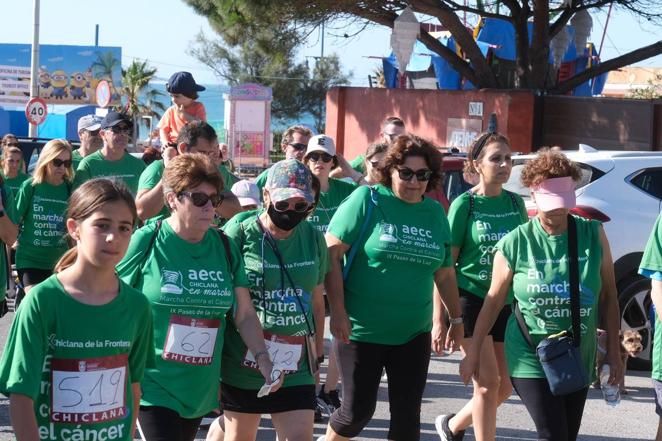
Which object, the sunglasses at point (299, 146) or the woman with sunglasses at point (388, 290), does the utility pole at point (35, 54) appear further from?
the woman with sunglasses at point (388, 290)

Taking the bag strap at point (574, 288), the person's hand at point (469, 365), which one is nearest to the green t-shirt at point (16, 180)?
the person's hand at point (469, 365)

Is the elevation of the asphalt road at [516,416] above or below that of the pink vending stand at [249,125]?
below

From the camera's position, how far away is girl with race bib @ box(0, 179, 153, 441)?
140 inches

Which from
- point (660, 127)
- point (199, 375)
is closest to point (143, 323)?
point (199, 375)

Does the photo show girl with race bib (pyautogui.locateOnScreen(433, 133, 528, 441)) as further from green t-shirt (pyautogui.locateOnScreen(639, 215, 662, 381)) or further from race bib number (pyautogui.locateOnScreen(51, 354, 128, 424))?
race bib number (pyautogui.locateOnScreen(51, 354, 128, 424))

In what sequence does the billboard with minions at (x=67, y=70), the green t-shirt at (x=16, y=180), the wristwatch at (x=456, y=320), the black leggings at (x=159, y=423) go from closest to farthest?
the black leggings at (x=159, y=423), the wristwatch at (x=456, y=320), the green t-shirt at (x=16, y=180), the billboard with minions at (x=67, y=70)

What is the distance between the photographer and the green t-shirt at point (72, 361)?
11.6 feet

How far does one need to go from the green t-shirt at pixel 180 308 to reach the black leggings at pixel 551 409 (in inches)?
60.3

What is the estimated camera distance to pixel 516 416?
8078 millimetres

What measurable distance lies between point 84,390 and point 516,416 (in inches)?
195

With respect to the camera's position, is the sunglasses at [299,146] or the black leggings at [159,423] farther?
the sunglasses at [299,146]

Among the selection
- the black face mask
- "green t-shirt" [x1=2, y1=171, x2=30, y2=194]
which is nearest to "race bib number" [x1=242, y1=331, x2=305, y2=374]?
the black face mask

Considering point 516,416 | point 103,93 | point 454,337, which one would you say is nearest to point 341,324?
point 454,337

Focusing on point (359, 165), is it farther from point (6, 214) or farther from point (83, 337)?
point (83, 337)
